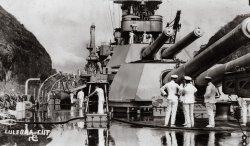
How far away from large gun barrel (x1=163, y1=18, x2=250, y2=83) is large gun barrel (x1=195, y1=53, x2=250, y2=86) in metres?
0.44

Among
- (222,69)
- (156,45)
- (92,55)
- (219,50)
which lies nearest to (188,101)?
(222,69)

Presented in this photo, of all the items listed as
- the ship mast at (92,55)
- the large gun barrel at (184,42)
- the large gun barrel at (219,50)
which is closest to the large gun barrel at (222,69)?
the large gun barrel at (219,50)

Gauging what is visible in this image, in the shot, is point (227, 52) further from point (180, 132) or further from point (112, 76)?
point (112, 76)

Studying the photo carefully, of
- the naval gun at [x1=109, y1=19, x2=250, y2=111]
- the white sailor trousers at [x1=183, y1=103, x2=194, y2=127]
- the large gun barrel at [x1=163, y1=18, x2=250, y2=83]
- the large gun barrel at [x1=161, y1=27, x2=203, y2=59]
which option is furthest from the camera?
the naval gun at [x1=109, y1=19, x2=250, y2=111]

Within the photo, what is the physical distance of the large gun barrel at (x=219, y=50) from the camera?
7658mm

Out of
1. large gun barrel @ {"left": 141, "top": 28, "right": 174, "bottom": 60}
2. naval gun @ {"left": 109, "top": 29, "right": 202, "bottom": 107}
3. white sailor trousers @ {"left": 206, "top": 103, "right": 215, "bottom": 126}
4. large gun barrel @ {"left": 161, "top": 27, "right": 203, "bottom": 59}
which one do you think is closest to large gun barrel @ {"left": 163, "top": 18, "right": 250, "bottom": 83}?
large gun barrel @ {"left": 161, "top": 27, "right": 203, "bottom": 59}

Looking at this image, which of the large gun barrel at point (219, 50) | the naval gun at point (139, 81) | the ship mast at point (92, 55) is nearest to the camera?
the large gun barrel at point (219, 50)

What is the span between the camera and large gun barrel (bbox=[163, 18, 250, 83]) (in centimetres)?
766

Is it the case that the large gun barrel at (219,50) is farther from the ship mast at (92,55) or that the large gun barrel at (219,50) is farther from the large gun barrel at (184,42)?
the ship mast at (92,55)

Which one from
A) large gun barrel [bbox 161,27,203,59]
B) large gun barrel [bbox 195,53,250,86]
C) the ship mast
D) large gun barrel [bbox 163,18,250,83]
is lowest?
large gun barrel [bbox 195,53,250,86]

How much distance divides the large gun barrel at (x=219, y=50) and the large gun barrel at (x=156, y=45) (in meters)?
1.15

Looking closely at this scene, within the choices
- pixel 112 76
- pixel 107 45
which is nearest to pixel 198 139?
pixel 112 76

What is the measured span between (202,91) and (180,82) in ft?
4.25

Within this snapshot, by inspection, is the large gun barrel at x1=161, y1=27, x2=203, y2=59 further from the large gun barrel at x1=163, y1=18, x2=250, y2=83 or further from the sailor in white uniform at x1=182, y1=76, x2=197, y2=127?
the sailor in white uniform at x1=182, y1=76, x2=197, y2=127
